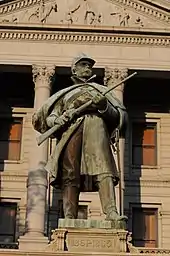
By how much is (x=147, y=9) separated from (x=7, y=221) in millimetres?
11784

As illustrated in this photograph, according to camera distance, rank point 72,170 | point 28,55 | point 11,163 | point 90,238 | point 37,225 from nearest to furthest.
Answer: point 90,238 → point 72,170 → point 37,225 → point 28,55 → point 11,163

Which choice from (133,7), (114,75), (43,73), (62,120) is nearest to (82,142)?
(62,120)

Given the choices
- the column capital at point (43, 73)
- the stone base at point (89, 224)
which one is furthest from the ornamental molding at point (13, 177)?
the stone base at point (89, 224)

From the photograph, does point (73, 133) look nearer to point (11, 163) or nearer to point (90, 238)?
point (90, 238)

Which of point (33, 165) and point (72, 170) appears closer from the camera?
point (72, 170)

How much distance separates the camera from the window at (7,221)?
29.5 metres

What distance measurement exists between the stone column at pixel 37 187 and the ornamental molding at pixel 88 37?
5.51ft

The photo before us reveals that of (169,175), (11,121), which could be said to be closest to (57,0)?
(11,121)

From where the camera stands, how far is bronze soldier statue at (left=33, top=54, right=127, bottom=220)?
6.38m

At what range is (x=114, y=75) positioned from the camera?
2820cm

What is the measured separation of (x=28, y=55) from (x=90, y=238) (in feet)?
77.9

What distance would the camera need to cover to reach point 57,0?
98.0 feet

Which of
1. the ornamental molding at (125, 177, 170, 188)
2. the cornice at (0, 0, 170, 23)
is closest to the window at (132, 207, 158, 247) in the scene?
the ornamental molding at (125, 177, 170, 188)

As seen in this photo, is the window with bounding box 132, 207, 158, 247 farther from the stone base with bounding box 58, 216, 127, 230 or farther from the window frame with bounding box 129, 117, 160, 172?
the stone base with bounding box 58, 216, 127, 230
